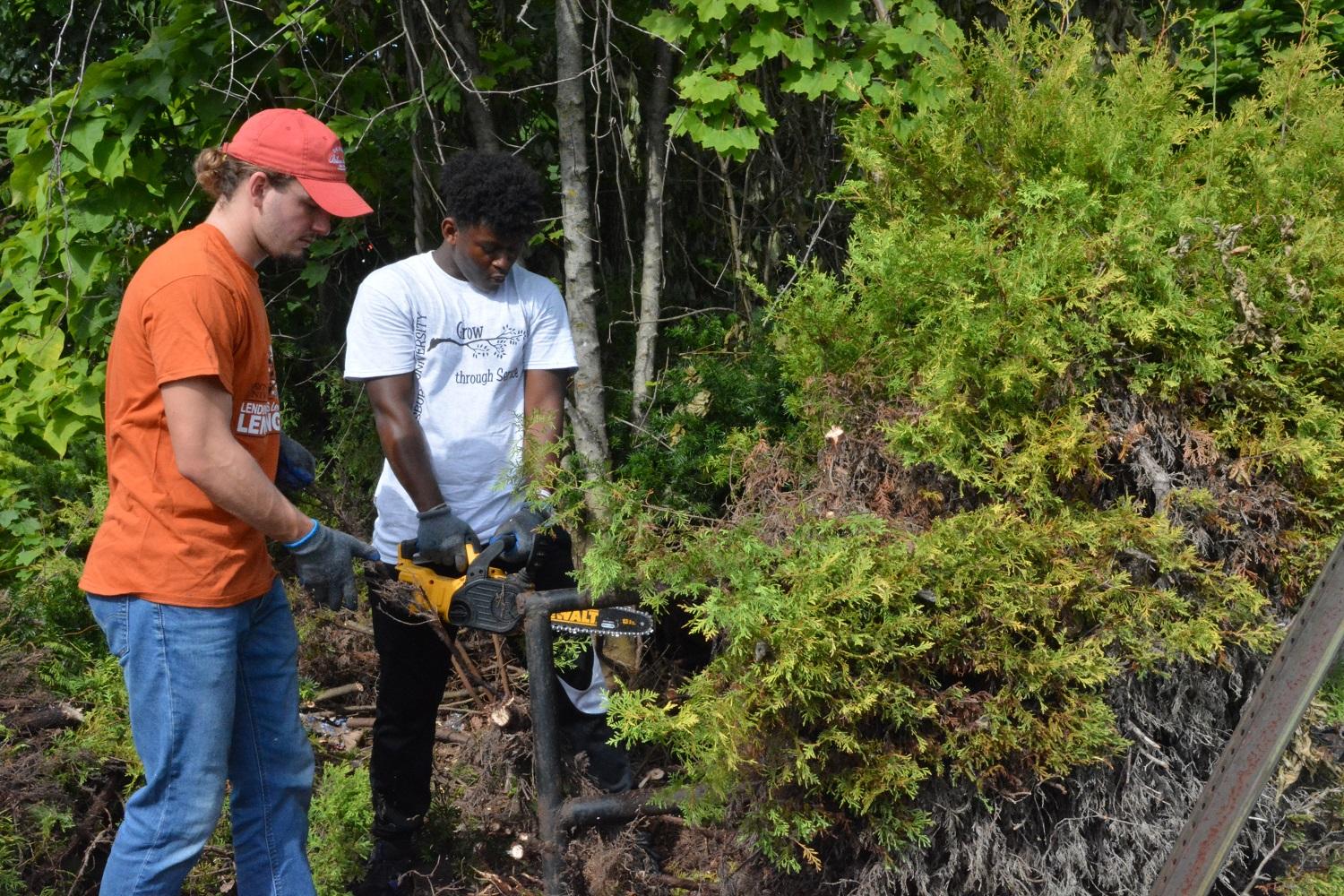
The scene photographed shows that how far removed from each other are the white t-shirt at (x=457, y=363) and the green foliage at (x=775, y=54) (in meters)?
0.96

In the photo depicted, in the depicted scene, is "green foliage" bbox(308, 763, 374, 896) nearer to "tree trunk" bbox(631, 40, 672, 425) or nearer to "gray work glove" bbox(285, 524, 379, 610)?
"gray work glove" bbox(285, 524, 379, 610)

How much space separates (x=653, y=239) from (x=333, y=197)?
1.96 metres

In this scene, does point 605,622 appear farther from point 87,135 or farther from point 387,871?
point 87,135

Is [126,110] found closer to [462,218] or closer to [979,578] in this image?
[462,218]

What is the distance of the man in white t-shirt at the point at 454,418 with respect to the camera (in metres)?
3.20

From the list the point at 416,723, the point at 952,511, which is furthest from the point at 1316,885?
the point at 416,723

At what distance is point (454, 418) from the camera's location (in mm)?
3348

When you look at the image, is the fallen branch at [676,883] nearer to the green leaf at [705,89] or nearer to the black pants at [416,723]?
the black pants at [416,723]

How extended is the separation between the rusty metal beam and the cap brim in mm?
2213

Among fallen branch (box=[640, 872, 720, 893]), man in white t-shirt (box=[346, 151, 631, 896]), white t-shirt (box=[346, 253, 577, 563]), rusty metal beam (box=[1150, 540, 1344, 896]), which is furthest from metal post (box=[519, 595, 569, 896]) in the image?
rusty metal beam (box=[1150, 540, 1344, 896])

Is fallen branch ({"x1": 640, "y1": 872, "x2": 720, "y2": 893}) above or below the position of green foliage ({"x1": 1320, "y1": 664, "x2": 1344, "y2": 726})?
below

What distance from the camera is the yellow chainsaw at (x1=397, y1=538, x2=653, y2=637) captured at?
2.80 m

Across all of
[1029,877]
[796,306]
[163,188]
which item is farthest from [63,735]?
[1029,877]

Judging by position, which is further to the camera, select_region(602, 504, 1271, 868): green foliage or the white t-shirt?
the white t-shirt
